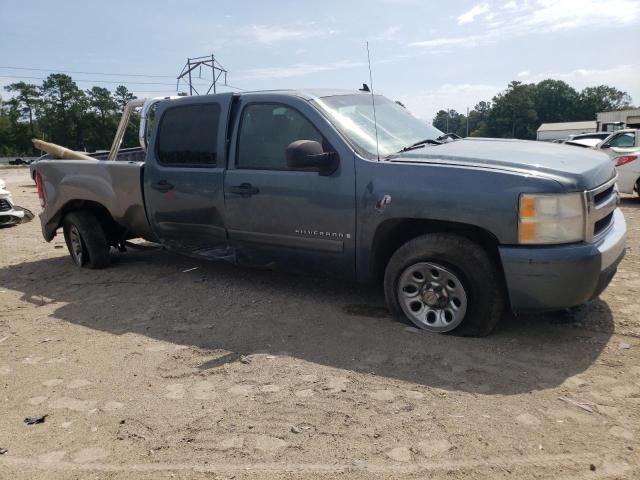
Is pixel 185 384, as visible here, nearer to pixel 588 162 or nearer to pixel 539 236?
pixel 539 236

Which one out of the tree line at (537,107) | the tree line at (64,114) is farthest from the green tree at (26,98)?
the tree line at (537,107)

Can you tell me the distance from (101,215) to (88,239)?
1.25 feet

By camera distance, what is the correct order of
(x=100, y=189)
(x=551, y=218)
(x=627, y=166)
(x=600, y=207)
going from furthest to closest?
(x=627, y=166), (x=100, y=189), (x=600, y=207), (x=551, y=218)

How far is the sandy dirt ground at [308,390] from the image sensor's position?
246 cm

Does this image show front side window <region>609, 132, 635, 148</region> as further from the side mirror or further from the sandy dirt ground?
the side mirror

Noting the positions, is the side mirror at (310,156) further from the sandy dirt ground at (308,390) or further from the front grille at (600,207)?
the front grille at (600,207)

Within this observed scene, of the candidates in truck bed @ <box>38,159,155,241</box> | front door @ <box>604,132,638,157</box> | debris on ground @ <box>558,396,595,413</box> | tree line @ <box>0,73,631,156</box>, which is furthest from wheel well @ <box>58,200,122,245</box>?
tree line @ <box>0,73,631,156</box>

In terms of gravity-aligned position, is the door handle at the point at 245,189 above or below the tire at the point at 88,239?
above

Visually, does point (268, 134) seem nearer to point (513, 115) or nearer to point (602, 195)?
point (602, 195)

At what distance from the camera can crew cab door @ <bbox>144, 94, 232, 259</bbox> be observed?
15.9 feet

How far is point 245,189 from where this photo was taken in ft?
15.0

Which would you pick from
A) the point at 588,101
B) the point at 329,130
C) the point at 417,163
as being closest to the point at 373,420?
the point at 417,163

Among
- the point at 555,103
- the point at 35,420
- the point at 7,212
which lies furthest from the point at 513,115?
→ the point at 35,420

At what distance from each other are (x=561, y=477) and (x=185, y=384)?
2.14 metres
